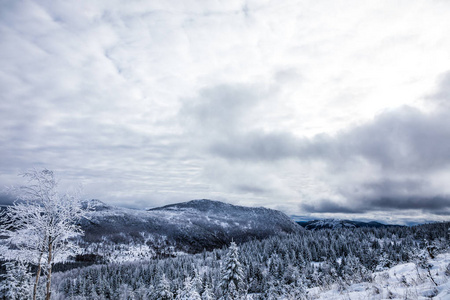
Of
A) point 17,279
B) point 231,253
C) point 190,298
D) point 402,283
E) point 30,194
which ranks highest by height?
point 30,194

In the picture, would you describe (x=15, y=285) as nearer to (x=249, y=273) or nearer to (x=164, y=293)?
(x=164, y=293)

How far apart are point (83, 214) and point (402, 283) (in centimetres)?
2229

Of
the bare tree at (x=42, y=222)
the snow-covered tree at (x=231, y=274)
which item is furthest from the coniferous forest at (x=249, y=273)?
the bare tree at (x=42, y=222)

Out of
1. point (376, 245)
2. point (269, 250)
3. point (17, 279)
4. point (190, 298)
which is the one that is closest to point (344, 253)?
point (376, 245)

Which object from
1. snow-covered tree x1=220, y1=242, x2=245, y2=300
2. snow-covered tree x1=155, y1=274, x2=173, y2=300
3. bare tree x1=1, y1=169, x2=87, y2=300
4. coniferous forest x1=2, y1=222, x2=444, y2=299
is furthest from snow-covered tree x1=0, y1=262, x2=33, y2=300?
snow-covered tree x1=220, y1=242, x2=245, y2=300

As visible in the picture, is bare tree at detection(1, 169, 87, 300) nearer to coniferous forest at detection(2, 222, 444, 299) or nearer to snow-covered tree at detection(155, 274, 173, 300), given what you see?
coniferous forest at detection(2, 222, 444, 299)

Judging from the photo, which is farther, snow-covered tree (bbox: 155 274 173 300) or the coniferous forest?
the coniferous forest

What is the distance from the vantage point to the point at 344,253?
4242 inches

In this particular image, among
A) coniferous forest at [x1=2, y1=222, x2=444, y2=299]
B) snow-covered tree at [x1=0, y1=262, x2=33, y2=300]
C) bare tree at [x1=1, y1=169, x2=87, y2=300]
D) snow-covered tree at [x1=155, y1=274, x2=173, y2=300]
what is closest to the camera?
bare tree at [x1=1, y1=169, x2=87, y2=300]

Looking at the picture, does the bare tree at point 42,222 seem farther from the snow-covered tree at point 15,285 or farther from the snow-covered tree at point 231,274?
the snow-covered tree at point 15,285

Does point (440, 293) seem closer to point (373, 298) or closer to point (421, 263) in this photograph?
point (373, 298)

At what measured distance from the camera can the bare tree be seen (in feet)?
62.2

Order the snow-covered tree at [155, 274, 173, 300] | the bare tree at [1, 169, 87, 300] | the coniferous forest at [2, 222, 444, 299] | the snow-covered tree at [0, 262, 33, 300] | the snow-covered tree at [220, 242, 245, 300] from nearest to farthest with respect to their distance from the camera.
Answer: the bare tree at [1, 169, 87, 300]
the snow-covered tree at [220, 242, 245, 300]
the snow-covered tree at [0, 262, 33, 300]
the snow-covered tree at [155, 274, 173, 300]
the coniferous forest at [2, 222, 444, 299]

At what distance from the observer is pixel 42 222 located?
63.6 ft
